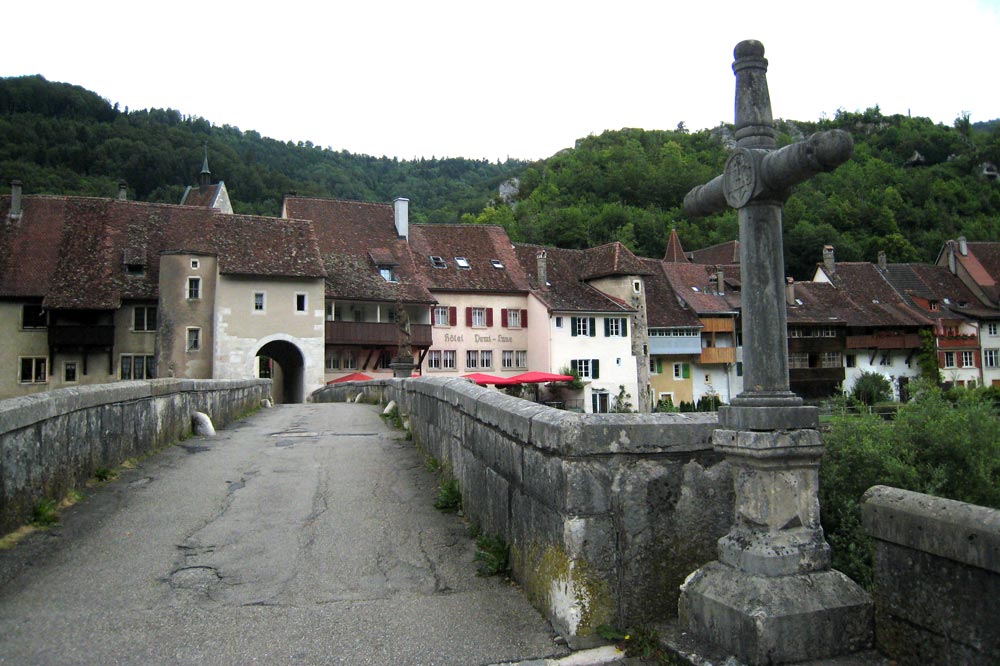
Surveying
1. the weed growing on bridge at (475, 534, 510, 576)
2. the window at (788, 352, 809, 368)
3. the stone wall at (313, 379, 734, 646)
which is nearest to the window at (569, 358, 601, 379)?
the window at (788, 352, 809, 368)

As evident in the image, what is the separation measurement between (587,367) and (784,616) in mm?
47495

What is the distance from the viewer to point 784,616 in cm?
371

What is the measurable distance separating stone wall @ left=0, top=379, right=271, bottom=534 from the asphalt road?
0.34 metres

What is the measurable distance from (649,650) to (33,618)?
369 centimetres

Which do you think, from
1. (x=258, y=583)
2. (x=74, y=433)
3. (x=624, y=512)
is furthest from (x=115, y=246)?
(x=624, y=512)

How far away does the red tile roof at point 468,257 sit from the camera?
5016 cm

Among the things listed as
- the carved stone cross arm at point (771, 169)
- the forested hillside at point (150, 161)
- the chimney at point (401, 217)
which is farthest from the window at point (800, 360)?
the carved stone cross arm at point (771, 169)

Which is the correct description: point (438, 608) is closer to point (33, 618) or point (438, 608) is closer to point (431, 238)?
point (33, 618)

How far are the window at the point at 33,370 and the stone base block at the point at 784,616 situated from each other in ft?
141

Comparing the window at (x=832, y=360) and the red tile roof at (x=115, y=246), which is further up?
the red tile roof at (x=115, y=246)

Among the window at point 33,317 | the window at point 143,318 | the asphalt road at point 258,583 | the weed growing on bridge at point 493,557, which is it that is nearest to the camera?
the asphalt road at point 258,583

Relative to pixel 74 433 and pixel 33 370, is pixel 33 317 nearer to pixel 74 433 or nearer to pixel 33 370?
pixel 33 370

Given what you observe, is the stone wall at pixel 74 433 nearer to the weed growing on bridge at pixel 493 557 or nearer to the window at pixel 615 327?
the weed growing on bridge at pixel 493 557

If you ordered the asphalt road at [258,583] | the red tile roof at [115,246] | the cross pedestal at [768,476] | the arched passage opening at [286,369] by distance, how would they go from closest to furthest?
the cross pedestal at [768,476] < the asphalt road at [258,583] < the red tile roof at [115,246] < the arched passage opening at [286,369]
